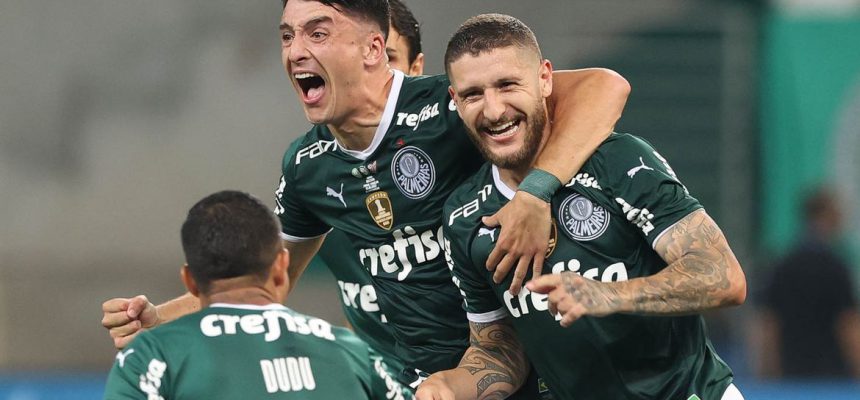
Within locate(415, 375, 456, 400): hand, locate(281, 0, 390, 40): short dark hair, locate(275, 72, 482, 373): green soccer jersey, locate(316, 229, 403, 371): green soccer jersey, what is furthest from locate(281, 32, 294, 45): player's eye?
locate(415, 375, 456, 400): hand

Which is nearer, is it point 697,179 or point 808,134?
point 808,134

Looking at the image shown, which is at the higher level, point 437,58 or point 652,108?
point 437,58

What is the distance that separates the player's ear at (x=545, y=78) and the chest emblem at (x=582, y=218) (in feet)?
1.20

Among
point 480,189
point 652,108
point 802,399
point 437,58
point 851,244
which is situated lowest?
point 802,399

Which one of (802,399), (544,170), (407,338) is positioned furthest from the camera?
(802,399)

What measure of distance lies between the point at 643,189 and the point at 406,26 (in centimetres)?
207

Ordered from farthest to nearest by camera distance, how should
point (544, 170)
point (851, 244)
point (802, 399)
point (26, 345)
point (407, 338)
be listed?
1. point (26, 345)
2. point (851, 244)
3. point (802, 399)
4. point (407, 338)
5. point (544, 170)

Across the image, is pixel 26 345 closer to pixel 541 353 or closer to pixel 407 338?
pixel 407 338

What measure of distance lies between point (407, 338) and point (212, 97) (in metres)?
7.17

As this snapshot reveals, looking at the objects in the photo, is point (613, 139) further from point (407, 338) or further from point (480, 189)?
point (407, 338)

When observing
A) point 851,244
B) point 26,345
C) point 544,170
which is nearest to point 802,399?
point 851,244

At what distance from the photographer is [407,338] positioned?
5090mm

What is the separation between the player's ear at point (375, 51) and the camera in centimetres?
484

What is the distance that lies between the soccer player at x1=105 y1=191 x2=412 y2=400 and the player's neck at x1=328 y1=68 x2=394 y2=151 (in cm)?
103
